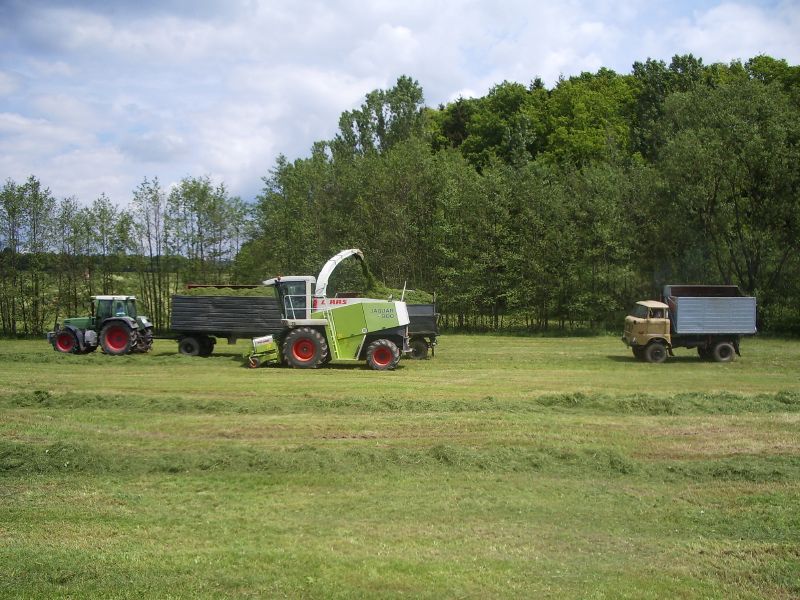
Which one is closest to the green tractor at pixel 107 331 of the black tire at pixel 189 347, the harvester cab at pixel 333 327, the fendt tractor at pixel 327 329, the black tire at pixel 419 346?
the black tire at pixel 189 347

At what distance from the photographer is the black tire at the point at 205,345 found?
23.8 meters

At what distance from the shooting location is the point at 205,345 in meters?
23.9

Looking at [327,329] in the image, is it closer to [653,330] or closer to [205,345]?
[205,345]

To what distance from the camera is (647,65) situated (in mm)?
56688

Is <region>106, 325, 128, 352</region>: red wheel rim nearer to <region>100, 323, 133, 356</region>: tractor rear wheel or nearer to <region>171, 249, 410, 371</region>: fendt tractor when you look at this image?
<region>100, 323, 133, 356</region>: tractor rear wheel

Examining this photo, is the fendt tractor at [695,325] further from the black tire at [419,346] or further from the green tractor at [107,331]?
the green tractor at [107,331]

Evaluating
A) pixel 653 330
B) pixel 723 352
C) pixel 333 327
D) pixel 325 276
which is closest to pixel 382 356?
pixel 333 327

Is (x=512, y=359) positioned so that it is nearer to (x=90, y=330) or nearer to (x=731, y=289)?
(x=731, y=289)

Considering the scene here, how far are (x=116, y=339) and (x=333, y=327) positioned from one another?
7.96m

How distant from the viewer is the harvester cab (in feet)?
65.7

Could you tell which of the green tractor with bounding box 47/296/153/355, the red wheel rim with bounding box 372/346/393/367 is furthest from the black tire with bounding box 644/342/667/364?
the green tractor with bounding box 47/296/153/355

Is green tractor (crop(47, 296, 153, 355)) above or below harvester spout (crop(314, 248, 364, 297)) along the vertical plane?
below

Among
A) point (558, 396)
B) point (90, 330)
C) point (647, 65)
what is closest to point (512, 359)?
point (558, 396)

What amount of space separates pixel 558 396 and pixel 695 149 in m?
22.2
